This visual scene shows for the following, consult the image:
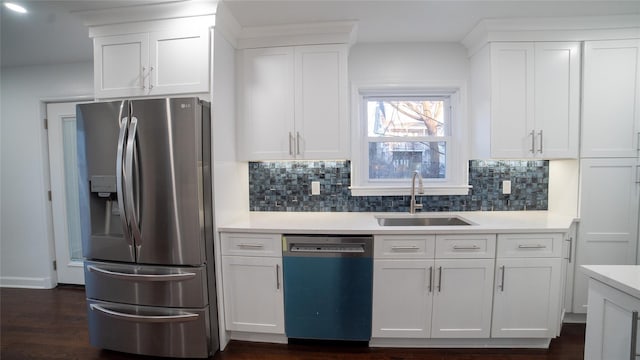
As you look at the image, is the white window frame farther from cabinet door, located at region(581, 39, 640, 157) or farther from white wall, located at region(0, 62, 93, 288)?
white wall, located at region(0, 62, 93, 288)

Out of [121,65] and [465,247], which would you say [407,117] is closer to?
[465,247]

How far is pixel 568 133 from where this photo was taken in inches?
83.3

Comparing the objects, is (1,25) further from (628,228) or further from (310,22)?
(628,228)

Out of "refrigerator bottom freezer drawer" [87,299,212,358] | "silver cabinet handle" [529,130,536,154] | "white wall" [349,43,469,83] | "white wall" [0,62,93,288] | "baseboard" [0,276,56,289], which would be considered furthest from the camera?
"baseboard" [0,276,56,289]

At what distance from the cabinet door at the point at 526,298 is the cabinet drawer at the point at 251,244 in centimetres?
154

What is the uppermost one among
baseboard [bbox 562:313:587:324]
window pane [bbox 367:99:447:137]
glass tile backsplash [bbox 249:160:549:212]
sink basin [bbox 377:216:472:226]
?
window pane [bbox 367:99:447:137]

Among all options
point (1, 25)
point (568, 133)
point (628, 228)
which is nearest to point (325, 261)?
point (568, 133)

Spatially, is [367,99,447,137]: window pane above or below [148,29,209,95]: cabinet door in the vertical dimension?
below

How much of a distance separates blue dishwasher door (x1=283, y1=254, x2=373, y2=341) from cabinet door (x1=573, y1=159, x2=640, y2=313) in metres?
1.80

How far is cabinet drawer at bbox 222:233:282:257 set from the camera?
1921mm

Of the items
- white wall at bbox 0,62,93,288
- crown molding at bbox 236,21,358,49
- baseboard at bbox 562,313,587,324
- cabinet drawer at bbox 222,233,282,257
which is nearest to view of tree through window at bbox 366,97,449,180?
crown molding at bbox 236,21,358,49

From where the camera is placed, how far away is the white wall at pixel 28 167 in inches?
114

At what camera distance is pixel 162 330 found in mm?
1816

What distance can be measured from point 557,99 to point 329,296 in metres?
2.31
